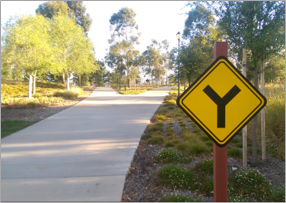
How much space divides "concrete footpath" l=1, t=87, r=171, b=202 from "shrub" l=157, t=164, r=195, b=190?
76 centimetres

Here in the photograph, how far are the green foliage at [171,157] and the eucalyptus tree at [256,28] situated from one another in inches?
57.9

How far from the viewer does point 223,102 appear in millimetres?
2061

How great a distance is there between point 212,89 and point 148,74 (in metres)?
51.8

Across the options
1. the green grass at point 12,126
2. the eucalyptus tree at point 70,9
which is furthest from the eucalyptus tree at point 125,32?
the green grass at point 12,126

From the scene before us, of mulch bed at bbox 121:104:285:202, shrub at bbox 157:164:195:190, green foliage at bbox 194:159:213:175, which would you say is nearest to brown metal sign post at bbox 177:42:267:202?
mulch bed at bbox 121:104:285:202

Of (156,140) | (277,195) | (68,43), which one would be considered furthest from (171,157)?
(68,43)

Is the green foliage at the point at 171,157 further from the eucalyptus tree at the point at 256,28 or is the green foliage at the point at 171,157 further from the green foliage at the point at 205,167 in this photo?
the eucalyptus tree at the point at 256,28

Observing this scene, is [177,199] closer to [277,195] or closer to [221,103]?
[277,195]

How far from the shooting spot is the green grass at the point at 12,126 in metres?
8.15

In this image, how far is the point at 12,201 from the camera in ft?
12.1

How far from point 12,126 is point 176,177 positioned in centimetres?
731

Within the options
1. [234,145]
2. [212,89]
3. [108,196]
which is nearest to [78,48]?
[234,145]

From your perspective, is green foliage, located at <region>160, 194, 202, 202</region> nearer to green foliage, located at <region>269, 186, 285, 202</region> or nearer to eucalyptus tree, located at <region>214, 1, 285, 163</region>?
green foliage, located at <region>269, 186, 285, 202</region>

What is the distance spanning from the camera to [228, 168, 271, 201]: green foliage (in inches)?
153
